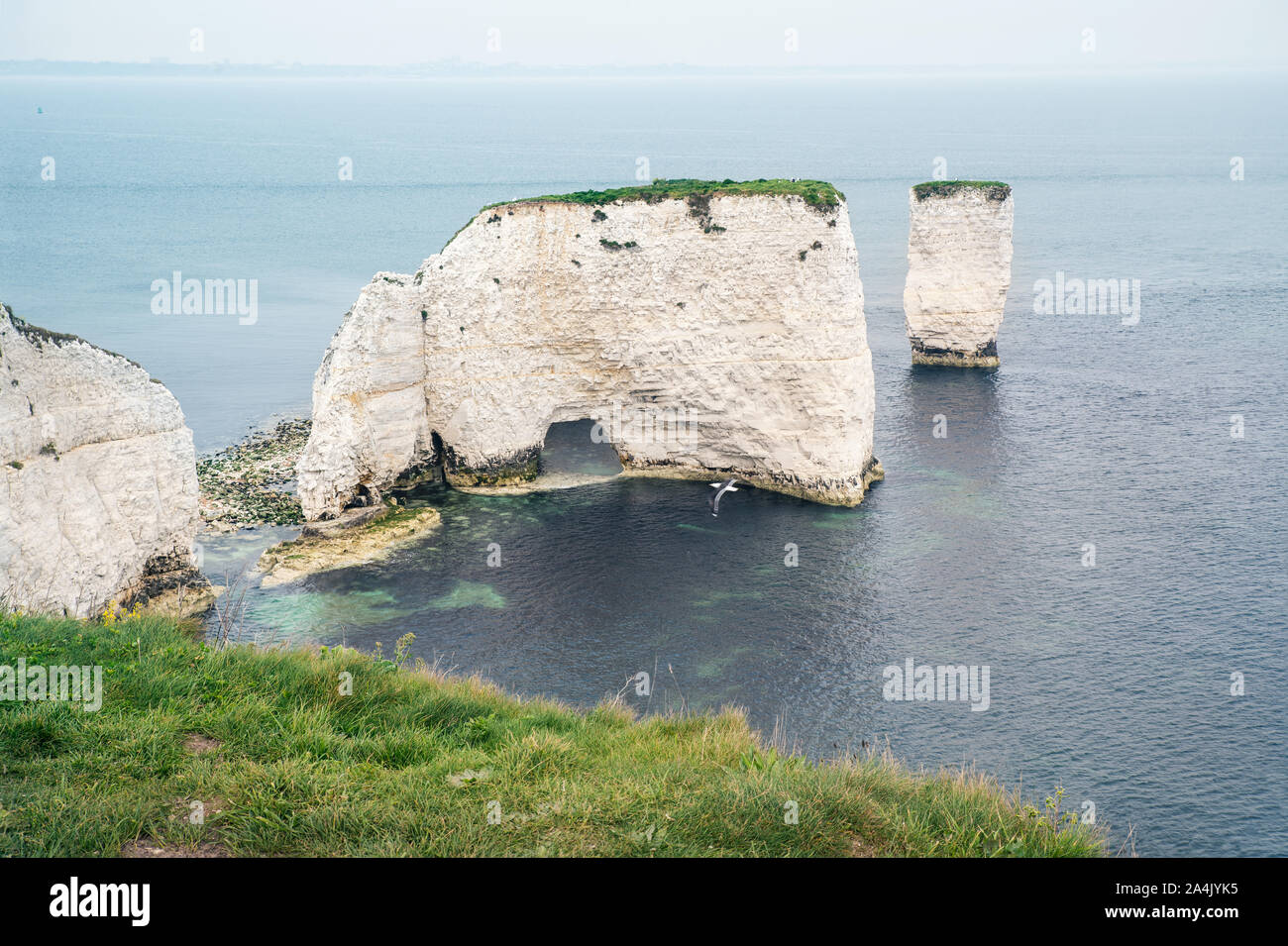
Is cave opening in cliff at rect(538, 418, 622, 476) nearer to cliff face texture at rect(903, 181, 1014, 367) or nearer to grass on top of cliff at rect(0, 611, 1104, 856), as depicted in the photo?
cliff face texture at rect(903, 181, 1014, 367)

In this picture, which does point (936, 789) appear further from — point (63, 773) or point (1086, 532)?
point (1086, 532)

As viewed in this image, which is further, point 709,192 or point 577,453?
point 577,453

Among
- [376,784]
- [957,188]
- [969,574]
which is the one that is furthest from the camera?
[957,188]

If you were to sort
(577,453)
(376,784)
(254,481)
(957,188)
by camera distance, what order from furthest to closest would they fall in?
(957,188)
(577,453)
(254,481)
(376,784)

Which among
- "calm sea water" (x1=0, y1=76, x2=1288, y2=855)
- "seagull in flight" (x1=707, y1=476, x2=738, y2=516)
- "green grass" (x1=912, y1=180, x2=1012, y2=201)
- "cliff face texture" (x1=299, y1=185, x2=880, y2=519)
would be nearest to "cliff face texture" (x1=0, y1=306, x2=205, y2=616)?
"calm sea water" (x1=0, y1=76, x2=1288, y2=855)

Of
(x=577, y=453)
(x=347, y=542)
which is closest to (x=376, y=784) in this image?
(x=347, y=542)

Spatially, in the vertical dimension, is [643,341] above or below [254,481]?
above

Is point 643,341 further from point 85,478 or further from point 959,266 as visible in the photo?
point 959,266
